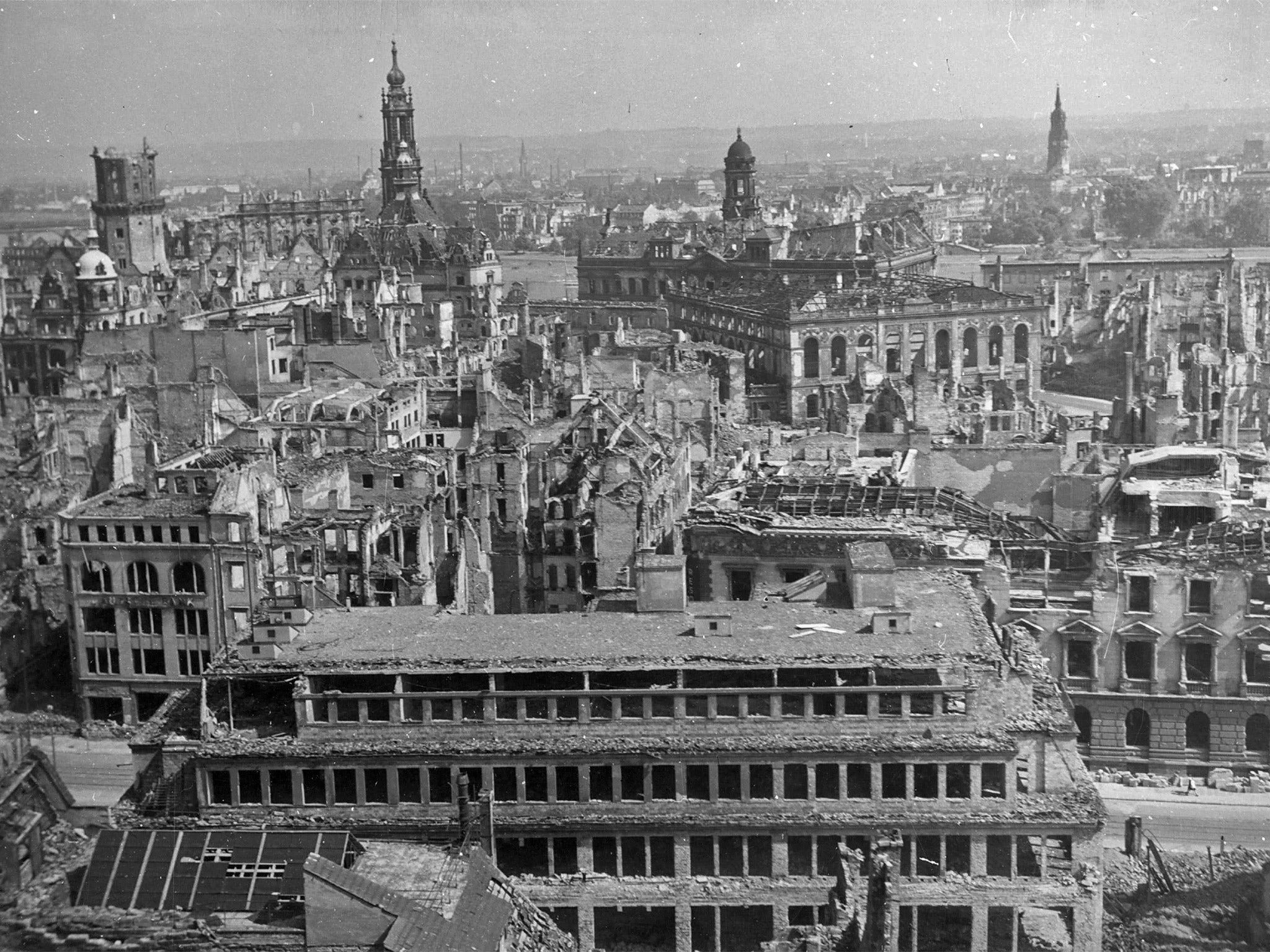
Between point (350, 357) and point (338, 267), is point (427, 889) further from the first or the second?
point (338, 267)

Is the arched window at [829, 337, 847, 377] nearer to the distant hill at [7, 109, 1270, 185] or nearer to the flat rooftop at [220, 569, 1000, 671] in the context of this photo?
the distant hill at [7, 109, 1270, 185]

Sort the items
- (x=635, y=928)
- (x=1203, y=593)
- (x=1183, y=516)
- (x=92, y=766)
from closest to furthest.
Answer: (x=635, y=928) → (x=1203, y=593) → (x=92, y=766) → (x=1183, y=516)

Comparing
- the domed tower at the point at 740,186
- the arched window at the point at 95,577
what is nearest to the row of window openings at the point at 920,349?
the domed tower at the point at 740,186

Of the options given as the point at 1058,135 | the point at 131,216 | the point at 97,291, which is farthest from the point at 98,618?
the point at 1058,135

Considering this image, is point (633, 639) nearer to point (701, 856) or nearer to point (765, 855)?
point (701, 856)

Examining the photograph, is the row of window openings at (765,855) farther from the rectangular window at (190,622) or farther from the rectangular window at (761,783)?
the rectangular window at (190,622)

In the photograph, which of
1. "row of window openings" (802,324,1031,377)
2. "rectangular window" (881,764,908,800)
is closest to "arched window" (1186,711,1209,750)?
"rectangular window" (881,764,908,800)

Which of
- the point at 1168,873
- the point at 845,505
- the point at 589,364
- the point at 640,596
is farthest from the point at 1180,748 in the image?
the point at 589,364
